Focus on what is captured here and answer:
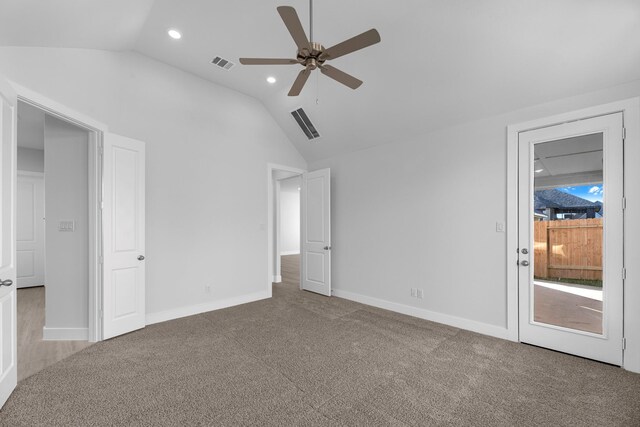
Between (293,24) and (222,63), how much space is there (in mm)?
2513

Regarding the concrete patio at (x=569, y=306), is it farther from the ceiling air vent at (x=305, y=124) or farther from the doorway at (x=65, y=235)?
the doorway at (x=65, y=235)

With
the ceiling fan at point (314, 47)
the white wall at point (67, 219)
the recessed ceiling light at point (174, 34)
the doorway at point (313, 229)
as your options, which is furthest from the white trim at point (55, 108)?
the doorway at point (313, 229)

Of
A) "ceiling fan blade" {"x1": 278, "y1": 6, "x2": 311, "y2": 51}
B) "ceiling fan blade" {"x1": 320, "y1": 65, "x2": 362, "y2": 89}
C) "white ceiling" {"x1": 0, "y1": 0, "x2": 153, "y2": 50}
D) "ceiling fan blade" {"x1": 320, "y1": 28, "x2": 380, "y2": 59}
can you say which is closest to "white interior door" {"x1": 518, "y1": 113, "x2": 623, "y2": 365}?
"ceiling fan blade" {"x1": 320, "y1": 65, "x2": 362, "y2": 89}

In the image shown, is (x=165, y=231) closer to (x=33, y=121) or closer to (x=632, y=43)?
(x=33, y=121)

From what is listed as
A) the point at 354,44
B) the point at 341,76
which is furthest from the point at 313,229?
the point at 354,44

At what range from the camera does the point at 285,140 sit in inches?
219

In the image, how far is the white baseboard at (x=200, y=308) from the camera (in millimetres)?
3867

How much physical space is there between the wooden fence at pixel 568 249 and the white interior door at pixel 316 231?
3.10m

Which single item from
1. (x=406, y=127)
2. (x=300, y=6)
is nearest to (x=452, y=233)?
(x=406, y=127)

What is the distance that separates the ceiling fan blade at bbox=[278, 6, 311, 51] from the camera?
181 centimetres

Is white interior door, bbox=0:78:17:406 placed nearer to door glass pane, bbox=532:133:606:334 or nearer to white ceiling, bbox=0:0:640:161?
white ceiling, bbox=0:0:640:161

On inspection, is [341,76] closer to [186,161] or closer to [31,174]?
[186,161]

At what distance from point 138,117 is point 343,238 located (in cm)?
365

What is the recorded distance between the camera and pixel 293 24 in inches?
A: 76.1
